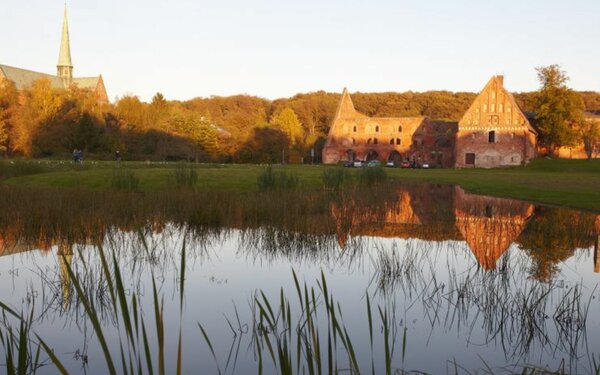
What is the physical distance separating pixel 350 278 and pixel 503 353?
295 centimetres

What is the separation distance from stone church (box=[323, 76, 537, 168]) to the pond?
1934 inches

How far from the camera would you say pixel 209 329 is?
5559mm

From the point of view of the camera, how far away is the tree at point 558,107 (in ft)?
188

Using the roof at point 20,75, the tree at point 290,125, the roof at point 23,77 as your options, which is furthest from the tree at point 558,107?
the roof at point 20,75

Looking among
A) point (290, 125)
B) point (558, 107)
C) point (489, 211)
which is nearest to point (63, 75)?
point (290, 125)

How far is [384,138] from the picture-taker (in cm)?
7531

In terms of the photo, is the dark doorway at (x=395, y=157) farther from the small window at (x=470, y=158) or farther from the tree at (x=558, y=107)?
the tree at (x=558, y=107)

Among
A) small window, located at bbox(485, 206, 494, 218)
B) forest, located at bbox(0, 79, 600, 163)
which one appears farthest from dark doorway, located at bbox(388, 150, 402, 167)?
small window, located at bbox(485, 206, 494, 218)

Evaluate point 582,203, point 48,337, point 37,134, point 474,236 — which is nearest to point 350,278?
point 48,337

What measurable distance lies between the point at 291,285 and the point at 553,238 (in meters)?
6.85

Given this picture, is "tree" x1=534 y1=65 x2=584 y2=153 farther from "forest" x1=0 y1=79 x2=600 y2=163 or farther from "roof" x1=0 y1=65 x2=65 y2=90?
"roof" x1=0 y1=65 x2=65 y2=90

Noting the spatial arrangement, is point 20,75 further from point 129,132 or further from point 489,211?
point 489,211

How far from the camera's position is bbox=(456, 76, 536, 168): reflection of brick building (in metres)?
61.0

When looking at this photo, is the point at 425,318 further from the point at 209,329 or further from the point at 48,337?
the point at 48,337
